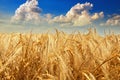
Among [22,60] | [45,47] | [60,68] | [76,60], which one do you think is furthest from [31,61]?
[60,68]

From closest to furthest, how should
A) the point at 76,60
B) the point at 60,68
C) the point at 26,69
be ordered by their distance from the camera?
1. the point at 60,68
2. the point at 76,60
3. the point at 26,69

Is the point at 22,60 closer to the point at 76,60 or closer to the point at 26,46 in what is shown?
the point at 26,46

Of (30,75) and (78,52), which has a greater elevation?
(78,52)

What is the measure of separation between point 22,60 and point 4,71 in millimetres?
202

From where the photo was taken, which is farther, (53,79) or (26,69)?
(26,69)

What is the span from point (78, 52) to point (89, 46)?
0.09m

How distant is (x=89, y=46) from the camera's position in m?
2.33

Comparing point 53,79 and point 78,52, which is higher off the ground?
point 78,52

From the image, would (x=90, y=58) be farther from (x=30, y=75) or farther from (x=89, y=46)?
(x=30, y=75)

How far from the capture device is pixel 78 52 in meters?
2.32

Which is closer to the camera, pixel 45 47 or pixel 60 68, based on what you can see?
pixel 60 68

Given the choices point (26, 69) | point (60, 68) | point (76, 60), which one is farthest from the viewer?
point (26, 69)

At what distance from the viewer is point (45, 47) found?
2.26 meters

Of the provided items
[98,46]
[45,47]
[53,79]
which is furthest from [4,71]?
[98,46]
